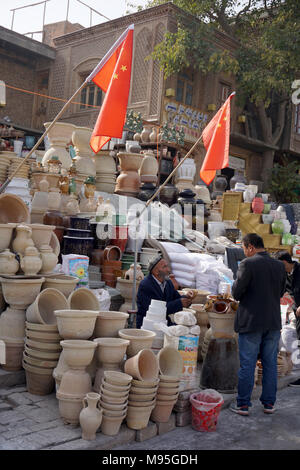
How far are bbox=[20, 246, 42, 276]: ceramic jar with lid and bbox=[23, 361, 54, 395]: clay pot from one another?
916 millimetres

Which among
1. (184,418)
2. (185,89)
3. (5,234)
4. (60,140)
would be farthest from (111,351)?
(185,89)

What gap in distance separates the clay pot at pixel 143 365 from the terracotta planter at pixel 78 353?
0.29 meters

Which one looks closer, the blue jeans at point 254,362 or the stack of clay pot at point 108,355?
the stack of clay pot at point 108,355

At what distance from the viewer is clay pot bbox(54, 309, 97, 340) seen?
3518mm

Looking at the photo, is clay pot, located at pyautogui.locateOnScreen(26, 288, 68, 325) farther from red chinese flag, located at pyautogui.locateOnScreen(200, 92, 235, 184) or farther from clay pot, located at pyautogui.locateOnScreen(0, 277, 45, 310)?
red chinese flag, located at pyautogui.locateOnScreen(200, 92, 235, 184)

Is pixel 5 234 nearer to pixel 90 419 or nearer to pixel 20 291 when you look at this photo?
pixel 20 291

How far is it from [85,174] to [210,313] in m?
4.98

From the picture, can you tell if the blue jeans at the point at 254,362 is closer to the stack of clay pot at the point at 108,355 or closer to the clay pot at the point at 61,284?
the stack of clay pot at the point at 108,355

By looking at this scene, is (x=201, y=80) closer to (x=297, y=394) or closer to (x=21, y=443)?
(x=297, y=394)

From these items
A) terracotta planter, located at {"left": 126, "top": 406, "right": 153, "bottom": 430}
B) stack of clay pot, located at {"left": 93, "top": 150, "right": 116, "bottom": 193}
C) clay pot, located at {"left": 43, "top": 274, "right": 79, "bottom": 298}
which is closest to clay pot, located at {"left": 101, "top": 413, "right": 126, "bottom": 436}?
terracotta planter, located at {"left": 126, "top": 406, "right": 153, "bottom": 430}

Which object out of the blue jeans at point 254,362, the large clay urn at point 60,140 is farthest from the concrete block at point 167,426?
the large clay urn at point 60,140

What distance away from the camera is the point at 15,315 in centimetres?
412

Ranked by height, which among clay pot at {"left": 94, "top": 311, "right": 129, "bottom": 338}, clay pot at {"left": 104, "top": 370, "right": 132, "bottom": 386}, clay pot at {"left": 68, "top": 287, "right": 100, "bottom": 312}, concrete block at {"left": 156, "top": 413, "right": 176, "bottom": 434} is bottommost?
concrete block at {"left": 156, "top": 413, "right": 176, "bottom": 434}

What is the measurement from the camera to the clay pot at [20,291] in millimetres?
4098
